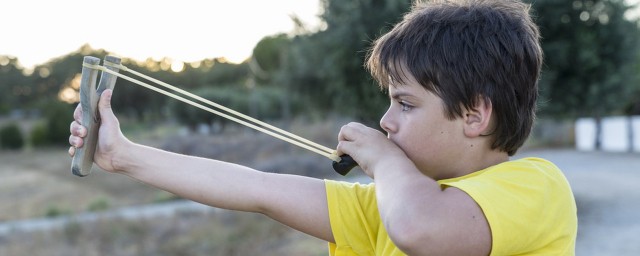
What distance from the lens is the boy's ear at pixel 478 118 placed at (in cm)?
152

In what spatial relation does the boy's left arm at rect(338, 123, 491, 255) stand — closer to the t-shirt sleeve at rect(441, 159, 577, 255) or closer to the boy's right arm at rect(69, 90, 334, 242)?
the t-shirt sleeve at rect(441, 159, 577, 255)

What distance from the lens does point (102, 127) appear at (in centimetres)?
178

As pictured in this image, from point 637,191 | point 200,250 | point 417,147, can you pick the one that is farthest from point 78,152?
point 637,191

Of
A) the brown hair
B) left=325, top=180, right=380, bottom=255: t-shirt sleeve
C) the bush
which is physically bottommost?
the bush

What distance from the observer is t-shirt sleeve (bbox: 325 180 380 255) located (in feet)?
5.74

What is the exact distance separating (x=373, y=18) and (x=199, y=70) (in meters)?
37.2

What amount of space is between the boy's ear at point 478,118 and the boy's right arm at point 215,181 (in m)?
0.42

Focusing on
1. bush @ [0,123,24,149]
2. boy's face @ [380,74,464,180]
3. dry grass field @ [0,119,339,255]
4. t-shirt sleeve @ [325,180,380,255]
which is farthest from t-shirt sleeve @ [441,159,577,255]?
bush @ [0,123,24,149]

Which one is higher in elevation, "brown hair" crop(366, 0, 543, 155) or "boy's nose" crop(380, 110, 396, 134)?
"brown hair" crop(366, 0, 543, 155)

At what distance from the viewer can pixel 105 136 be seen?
1769mm

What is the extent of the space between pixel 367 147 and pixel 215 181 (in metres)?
0.39

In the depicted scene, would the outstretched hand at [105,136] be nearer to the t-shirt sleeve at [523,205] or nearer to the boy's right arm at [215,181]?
the boy's right arm at [215,181]

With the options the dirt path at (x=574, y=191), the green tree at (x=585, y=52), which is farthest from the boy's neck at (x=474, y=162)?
the green tree at (x=585, y=52)

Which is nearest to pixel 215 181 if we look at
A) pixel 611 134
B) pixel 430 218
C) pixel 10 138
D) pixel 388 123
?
pixel 388 123
